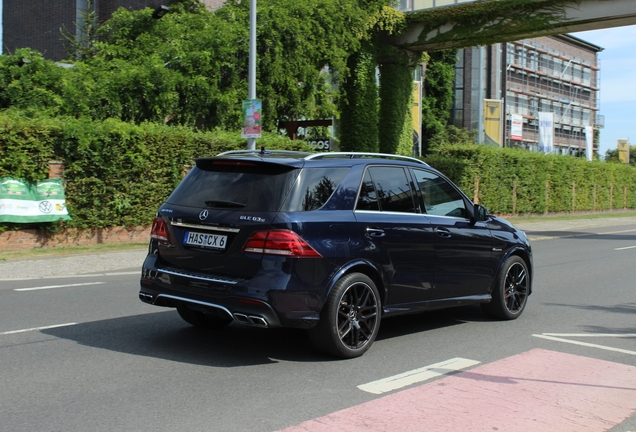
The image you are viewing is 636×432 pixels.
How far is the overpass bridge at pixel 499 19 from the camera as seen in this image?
2527cm

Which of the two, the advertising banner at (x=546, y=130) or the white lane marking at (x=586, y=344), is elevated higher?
the advertising banner at (x=546, y=130)

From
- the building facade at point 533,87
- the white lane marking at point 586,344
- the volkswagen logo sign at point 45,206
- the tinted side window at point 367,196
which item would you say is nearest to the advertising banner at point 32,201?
the volkswagen logo sign at point 45,206

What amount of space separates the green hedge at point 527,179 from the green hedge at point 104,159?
15.7m

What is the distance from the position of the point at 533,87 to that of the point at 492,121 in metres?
34.1

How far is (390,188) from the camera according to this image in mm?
7008

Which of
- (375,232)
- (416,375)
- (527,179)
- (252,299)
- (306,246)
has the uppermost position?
(527,179)

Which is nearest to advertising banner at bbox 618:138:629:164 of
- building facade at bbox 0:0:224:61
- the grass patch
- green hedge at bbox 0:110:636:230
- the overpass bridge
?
the overpass bridge

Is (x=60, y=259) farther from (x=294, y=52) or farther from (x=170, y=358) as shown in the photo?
(x=294, y=52)

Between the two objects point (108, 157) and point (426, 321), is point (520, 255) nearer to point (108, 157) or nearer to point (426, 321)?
point (426, 321)

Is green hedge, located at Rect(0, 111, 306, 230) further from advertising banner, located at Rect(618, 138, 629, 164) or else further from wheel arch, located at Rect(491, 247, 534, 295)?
advertising banner, located at Rect(618, 138, 629, 164)

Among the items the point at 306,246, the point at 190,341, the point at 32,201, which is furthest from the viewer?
the point at 32,201

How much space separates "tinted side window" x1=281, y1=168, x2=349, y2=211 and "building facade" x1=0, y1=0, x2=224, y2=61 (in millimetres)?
31313

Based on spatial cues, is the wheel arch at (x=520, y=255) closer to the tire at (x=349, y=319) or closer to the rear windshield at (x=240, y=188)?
the tire at (x=349, y=319)

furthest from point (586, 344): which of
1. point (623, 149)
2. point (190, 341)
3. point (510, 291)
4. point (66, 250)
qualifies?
point (623, 149)
